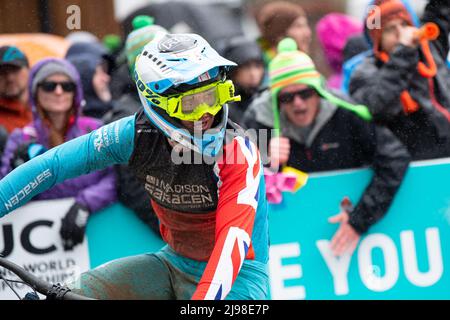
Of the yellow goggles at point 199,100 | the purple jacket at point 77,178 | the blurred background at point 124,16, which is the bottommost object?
the purple jacket at point 77,178

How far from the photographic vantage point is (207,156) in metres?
5.00

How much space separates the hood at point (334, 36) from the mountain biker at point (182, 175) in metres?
3.57

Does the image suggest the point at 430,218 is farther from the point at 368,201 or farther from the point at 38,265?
the point at 38,265

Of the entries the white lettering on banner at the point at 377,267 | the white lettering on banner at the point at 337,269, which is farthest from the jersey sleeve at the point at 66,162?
the white lettering on banner at the point at 377,267

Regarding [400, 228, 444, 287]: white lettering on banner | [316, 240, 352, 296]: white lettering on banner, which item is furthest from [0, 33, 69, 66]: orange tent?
[400, 228, 444, 287]: white lettering on banner

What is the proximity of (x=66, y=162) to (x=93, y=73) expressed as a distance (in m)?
3.11

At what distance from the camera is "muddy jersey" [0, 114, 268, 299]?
191 inches

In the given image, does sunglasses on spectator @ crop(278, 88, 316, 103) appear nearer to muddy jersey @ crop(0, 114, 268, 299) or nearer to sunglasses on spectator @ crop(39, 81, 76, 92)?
sunglasses on spectator @ crop(39, 81, 76, 92)

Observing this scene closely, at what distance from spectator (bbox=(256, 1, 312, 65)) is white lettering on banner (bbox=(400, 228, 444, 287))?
1749 mm

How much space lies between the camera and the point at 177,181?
5176 mm

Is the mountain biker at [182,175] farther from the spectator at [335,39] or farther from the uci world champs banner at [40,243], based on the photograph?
the spectator at [335,39]

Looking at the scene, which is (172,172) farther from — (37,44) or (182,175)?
(37,44)

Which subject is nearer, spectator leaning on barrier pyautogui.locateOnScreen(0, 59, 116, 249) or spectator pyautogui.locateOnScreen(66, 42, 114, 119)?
spectator leaning on barrier pyautogui.locateOnScreen(0, 59, 116, 249)

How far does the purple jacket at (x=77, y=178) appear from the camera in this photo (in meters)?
6.96
